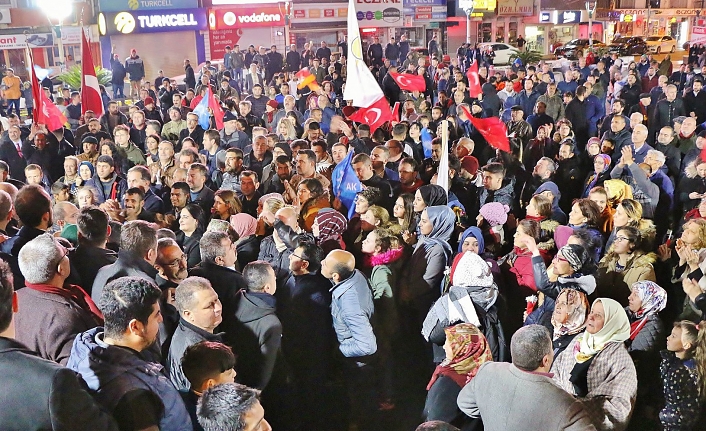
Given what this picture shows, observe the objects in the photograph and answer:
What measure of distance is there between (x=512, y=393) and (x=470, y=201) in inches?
165

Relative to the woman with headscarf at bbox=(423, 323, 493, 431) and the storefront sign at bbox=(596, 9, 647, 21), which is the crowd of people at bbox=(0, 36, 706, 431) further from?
the storefront sign at bbox=(596, 9, 647, 21)

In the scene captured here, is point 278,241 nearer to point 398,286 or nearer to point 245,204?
point 398,286

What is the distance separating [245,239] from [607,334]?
119 inches

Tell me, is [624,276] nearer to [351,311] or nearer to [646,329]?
[646,329]

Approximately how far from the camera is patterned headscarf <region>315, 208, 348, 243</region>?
5527 mm

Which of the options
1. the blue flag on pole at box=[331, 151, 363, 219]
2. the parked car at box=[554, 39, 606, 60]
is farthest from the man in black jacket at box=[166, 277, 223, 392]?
the parked car at box=[554, 39, 606, 60]

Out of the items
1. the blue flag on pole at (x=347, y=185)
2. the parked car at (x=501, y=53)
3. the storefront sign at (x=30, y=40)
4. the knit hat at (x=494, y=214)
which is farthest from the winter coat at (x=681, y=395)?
the parked car at (x=501, y=53)

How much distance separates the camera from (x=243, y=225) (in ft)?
18.3

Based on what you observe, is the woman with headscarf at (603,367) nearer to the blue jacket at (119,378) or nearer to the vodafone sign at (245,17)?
the blue jacket at (119,378)

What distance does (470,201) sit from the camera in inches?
283

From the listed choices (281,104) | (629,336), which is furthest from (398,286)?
(281,104)

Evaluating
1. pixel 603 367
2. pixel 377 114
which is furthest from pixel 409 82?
pixel 603 367

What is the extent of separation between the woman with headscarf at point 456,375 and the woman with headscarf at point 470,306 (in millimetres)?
530

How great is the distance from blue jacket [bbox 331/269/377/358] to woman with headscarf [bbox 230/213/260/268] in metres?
1.22
